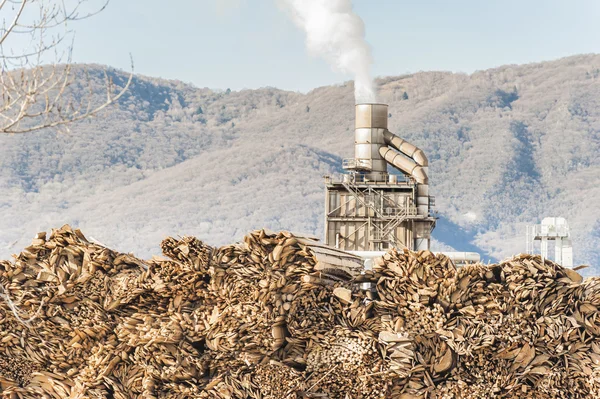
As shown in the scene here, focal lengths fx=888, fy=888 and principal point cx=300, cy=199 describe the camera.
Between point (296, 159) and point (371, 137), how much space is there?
83.2m

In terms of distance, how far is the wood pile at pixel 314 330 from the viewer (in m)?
9.76

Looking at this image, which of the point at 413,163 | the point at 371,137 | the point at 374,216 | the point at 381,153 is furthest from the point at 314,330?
the point at 371,137

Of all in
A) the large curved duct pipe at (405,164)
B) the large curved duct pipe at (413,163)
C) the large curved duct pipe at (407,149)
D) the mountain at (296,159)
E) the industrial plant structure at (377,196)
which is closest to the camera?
the large curved duct pipe at (405,164)

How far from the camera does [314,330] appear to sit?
10086mm

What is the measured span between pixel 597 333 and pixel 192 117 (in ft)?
423

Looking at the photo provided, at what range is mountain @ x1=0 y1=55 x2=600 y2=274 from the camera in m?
104

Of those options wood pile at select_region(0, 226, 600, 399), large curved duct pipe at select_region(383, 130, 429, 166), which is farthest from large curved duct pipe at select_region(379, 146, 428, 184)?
wood pile at select_region(0, 226, 600, 399)

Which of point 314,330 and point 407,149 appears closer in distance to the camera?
point 314,330

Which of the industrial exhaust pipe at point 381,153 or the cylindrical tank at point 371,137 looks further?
the cylindrical tank at point 371,137

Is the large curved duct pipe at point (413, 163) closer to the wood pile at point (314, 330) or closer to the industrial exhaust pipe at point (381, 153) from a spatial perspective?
the industrial exhaust pipe at point (381, 153)

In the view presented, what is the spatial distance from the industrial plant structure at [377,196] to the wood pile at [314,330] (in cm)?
1816

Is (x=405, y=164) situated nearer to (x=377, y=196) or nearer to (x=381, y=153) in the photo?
(x=381, y=153)

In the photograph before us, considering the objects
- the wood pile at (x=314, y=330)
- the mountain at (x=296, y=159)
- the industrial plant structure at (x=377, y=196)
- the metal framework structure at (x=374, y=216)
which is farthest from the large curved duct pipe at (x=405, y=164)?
the mountain at (x=296, y=159)

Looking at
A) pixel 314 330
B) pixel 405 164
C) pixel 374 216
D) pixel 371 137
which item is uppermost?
pixel 371 137
